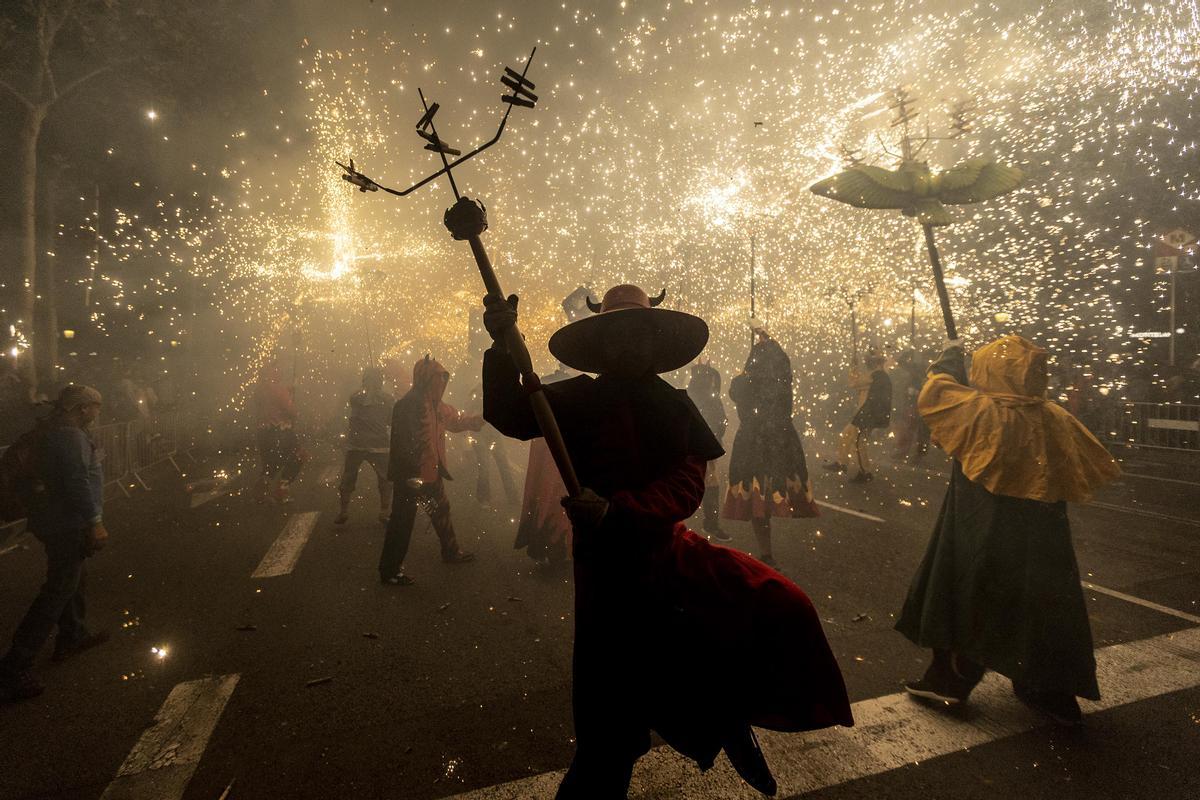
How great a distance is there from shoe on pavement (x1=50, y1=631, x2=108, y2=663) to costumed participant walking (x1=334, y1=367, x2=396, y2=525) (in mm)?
3310

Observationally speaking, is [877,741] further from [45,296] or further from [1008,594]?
[45,296]

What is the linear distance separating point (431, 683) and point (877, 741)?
2.55 meters

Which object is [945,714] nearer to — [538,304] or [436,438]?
[436,438]

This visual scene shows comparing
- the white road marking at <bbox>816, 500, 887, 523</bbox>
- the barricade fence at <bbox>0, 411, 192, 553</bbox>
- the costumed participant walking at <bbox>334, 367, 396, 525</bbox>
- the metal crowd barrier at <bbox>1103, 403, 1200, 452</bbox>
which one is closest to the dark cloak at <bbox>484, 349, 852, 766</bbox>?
the white road marking at <bbox>816, 500, 887, 523</bbox>

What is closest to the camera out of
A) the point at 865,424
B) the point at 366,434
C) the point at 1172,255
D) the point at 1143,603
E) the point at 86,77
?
the point at 1143,603

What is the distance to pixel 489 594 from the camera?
4.79m

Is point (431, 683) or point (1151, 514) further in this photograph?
point (1151, 514)

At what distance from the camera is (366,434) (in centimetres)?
751

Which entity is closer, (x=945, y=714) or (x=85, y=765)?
(x=85, y=765)

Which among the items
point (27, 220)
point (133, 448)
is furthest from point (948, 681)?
A: point (27, 220)

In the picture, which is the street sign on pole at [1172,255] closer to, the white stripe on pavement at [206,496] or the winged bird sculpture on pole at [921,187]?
the winged bird sculpture on pole at [921,187]

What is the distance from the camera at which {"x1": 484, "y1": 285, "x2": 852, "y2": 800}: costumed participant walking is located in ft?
5.59

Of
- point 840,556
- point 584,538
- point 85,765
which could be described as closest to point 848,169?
point 840,556

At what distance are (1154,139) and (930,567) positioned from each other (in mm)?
16424
